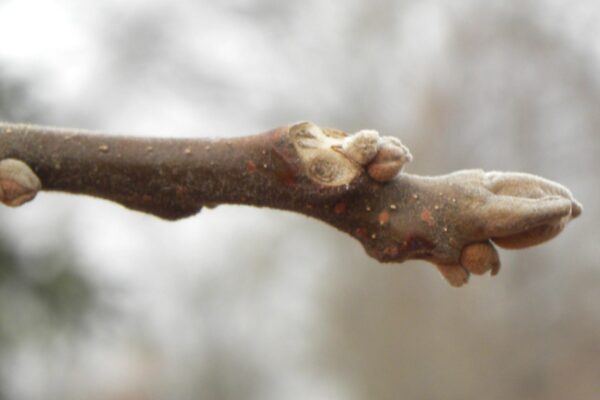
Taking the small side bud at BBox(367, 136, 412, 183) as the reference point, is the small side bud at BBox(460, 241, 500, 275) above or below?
below

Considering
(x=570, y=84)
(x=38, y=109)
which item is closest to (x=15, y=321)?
(x=38, y=109)

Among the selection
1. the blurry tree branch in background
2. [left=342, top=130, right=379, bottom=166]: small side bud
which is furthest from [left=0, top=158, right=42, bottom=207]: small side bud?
[left=342, top=130, right=379, bottom=166]: small side bud

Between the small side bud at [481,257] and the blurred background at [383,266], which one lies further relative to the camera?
the blurred background at [383,266]

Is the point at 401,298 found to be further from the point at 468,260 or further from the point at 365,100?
the point at 468,260

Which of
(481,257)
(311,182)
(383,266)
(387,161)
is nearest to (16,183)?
(311,182)

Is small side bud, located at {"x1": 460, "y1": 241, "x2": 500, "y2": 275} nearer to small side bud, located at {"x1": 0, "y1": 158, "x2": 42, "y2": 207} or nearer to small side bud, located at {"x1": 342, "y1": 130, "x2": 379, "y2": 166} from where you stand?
small side bud, located at {"x1": 342, "y1": 130, "x2": 379, "y2": 166}

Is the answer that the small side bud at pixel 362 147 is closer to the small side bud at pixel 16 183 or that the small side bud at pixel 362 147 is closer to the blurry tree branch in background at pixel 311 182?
the blurry tree branch in background at pixel 311 182

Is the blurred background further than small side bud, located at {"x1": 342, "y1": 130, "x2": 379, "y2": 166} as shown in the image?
Yes

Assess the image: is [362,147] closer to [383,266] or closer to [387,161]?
[387,161]

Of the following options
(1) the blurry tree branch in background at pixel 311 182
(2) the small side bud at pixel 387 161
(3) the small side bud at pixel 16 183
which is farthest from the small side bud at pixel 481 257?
(3) the small side bud at pixel 16 183
